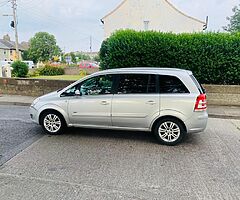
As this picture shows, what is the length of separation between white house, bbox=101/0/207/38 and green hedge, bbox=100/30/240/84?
72.1 ft

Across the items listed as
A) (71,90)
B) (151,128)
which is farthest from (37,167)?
(151,128)

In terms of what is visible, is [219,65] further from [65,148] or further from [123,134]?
[65,148]

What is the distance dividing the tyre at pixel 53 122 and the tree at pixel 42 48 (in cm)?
5557

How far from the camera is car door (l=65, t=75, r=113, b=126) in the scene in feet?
17.0

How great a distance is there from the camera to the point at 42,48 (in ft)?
192

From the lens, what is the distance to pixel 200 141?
17.1 ft

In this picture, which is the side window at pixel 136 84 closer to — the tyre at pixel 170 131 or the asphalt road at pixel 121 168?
the tyre at pixel 170 131

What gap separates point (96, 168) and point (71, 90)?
2271 mm

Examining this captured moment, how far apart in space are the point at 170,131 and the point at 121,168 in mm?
1626

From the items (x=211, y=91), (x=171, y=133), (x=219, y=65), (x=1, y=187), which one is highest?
(x=219, y=65)

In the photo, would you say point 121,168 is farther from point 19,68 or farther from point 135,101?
point 19,68

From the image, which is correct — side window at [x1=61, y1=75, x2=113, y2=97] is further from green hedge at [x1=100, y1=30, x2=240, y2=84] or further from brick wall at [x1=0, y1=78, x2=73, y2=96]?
brick wall at [x1=0, y1=78, x2=73, y2=96]

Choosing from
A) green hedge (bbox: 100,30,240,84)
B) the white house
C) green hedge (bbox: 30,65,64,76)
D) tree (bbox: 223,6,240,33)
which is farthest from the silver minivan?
tree (bbox: 223,6,240,33)

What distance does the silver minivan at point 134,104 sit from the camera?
487 centimetres
